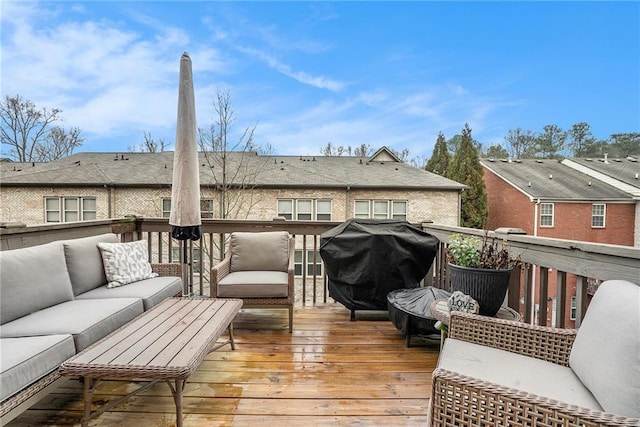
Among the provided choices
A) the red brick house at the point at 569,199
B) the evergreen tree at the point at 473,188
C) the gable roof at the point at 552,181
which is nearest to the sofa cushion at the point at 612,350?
the red brick house at the point at 569,199

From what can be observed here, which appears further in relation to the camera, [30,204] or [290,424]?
[30,204]

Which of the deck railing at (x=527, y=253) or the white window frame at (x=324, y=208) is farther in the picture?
the white window frame at (x=324, y=208)

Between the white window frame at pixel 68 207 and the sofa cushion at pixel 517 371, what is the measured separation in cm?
1378

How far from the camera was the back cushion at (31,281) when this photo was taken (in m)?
2.08

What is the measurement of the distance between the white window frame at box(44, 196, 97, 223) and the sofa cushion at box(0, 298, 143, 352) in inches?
460

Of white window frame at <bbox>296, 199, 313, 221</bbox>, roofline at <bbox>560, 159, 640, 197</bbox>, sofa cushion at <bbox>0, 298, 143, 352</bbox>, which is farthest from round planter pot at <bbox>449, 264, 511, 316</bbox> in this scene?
white window frame at <bbox>296, 199, 313, 221</bbox>

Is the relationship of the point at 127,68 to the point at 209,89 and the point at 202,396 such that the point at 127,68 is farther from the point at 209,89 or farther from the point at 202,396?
the point at 202,396

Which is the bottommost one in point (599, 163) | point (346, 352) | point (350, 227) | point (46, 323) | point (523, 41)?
point (346, 352)

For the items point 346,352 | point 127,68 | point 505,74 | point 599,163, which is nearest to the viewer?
point 346,352

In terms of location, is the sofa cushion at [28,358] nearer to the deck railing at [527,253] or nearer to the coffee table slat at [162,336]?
the coffee table slat at [162,336]

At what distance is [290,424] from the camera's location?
180 centimetres

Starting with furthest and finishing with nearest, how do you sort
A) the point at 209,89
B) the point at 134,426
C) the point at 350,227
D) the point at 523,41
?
1. the point at 209,89
2. the point at 523,41
3. the point at 350,227
4. the point at 134,426

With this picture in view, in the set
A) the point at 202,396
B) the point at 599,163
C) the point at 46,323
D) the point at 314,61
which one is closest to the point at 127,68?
the point at 314,61

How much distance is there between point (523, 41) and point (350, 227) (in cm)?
578
